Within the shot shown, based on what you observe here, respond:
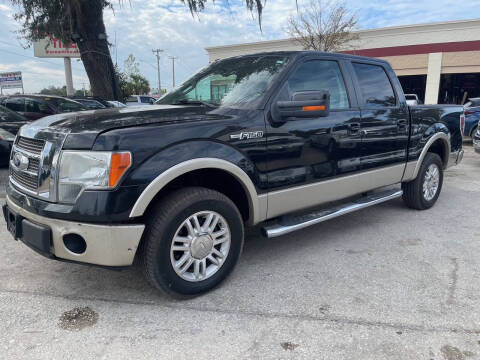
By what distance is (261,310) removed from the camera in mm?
2781

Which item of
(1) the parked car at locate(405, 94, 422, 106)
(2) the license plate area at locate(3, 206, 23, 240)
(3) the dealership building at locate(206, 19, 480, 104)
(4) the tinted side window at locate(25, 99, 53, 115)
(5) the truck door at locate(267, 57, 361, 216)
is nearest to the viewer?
(2) the license plate area at locate(3, 206, 23, 240)

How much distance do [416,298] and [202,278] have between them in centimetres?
164

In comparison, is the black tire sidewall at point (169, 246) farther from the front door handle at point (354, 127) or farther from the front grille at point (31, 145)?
the front door handle at point (354, 127)

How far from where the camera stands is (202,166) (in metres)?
2.76

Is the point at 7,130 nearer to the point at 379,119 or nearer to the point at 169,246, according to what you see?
the point at 169,246

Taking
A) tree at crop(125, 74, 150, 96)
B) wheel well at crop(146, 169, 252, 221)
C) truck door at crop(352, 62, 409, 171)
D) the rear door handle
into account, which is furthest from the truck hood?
tree at crop(125, 74, 150, 96)

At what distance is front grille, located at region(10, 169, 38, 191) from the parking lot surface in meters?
0.87

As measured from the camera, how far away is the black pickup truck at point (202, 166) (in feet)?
8.13

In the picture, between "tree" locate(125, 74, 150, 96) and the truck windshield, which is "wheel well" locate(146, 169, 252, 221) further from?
"tree" locate(125, 74, 150, 96)

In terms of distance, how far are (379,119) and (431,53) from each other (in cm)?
2322

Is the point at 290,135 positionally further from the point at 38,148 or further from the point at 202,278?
the point at 38,148

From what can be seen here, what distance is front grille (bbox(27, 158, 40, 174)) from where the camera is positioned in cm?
272

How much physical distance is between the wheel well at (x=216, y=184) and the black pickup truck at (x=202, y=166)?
0.04ft

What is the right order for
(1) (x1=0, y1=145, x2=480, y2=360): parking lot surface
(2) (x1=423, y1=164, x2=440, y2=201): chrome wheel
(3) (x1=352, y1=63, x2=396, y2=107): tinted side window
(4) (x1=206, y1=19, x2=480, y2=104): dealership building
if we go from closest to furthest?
(1) (x1=0, y1=145, x2=480, y2=360): parking lot surface
(3) (x1=352, y1=63, x2=396, y2=107): tinted side window
(2) (x1=423, y1=164, x2=440, y2=201): chrome wheel
(4) (x1=206, y1=19, x2=480, y2=104): dealership building
